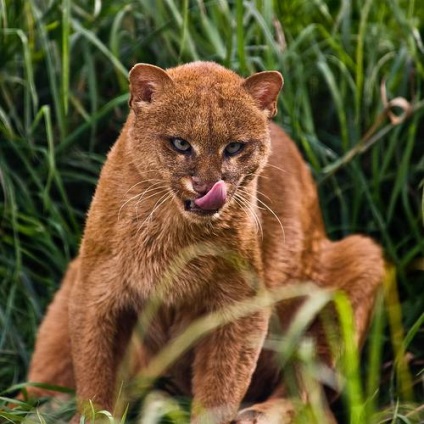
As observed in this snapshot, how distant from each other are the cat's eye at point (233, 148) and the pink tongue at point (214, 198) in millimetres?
156

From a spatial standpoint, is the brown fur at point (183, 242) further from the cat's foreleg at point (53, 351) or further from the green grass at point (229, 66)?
the green grass at point (229, 66)

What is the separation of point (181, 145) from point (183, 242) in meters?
0.45

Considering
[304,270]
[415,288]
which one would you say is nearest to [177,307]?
[304,270]

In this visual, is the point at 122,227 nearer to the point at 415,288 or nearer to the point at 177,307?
the point at 177,307

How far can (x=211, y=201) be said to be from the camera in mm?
3686

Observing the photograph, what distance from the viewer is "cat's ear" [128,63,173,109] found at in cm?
386

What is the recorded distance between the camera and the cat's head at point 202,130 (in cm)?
373

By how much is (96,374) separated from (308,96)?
1920 mm

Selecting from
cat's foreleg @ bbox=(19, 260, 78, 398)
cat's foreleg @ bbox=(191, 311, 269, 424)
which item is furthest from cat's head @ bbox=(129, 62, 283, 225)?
cat's foreleg @ bbox=(19, 260, 78, 398)

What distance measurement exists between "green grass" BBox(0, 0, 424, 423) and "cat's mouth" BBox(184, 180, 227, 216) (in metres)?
1.17

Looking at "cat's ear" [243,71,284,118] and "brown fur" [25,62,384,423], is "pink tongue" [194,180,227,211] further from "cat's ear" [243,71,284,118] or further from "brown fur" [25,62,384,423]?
"cat's ear" [243,71,284,118]

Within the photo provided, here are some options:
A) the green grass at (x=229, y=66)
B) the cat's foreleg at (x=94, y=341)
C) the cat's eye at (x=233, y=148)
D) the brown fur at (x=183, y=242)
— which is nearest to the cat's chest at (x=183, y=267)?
the brown fur at (x=183, y=242)

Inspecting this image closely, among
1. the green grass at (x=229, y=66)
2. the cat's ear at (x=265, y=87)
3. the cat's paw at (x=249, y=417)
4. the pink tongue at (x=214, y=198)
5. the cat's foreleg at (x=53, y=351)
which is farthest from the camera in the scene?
the green grass at (x=229, y=66)

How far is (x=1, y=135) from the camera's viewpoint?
16.7 ft
